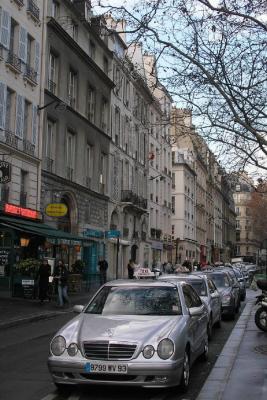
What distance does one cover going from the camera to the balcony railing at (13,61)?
2773 centimetres

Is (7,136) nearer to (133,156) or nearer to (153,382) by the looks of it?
(153,382)

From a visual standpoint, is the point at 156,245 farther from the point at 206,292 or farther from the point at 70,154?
the point at 206,292

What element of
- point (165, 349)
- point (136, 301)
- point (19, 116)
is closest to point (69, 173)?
point (19, 116)

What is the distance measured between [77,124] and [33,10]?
876 centimetres

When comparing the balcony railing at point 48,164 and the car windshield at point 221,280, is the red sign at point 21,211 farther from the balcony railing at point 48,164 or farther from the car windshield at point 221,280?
the car windshield at point 221,280

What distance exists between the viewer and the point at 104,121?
44.2 m

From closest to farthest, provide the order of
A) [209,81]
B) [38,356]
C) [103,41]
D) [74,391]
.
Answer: [74,391]
[38,356]
[209,81]
[103,41]

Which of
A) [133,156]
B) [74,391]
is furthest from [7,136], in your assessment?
[133,156]

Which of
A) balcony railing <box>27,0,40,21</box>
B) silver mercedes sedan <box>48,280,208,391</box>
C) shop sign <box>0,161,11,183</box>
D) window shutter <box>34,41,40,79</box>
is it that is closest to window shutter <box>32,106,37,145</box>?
window shutter <box>34,41,40,79</box>

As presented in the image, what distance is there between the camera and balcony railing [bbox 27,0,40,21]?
30.2 m

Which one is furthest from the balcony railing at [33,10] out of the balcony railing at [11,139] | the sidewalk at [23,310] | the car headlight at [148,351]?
the car headlight at [148,351]

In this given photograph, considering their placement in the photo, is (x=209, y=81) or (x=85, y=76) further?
(x=85, y=76)

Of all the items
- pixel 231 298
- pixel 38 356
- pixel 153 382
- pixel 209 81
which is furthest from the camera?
pixel 231 298

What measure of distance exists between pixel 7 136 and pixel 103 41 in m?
18.4
